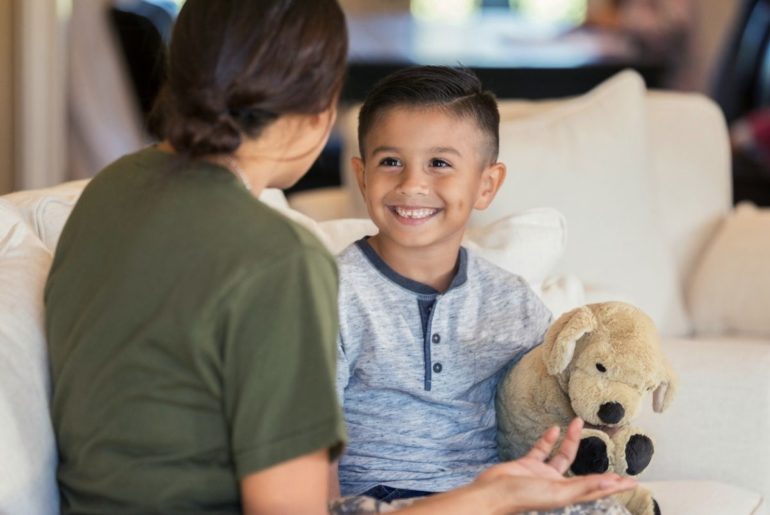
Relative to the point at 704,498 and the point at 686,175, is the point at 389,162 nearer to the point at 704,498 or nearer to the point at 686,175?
the point at 704,498

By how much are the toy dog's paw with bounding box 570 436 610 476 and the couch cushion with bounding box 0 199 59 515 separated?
0.67 m

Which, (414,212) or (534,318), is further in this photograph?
(534,318)

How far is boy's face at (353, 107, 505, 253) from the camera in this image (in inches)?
68.8

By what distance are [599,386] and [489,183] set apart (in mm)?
330

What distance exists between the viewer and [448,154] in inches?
69.3

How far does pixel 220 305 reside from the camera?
120cm

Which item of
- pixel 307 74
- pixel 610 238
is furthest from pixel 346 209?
pixel 307 74

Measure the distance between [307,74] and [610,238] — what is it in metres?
1.53

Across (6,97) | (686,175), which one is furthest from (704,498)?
(6,97)

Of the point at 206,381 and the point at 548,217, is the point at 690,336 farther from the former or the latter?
the point at 206,381

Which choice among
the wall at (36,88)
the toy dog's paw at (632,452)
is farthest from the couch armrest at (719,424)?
the wall at (36,88)

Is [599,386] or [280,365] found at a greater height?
[280,365]

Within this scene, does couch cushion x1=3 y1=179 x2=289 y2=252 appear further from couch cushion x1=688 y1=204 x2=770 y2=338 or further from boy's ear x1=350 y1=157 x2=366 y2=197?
couch cushion x1=688 y1=204 x2=770 y2=338

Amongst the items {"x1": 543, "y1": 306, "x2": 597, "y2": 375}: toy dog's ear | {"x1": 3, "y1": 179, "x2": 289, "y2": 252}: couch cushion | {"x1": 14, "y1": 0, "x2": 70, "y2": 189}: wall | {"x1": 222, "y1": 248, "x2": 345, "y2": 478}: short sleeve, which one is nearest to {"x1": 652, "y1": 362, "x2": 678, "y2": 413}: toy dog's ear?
{"x1": 543, "y1": 306, "x2": 597, "y2": 375}: toy dog's ear
